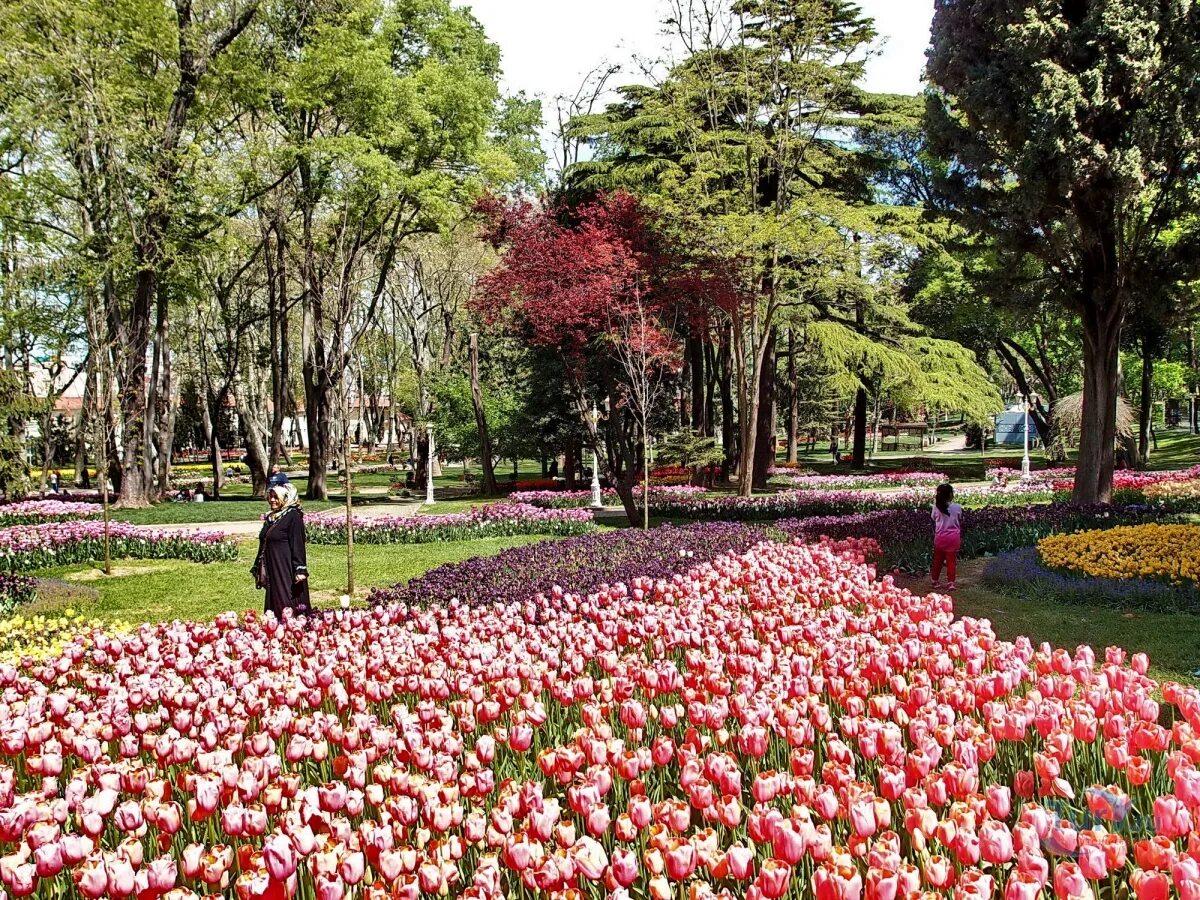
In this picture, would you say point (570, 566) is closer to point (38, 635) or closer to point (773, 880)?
point (38, 635)

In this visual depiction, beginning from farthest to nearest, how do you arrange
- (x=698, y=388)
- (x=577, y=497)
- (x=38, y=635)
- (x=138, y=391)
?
(x=698, y=388) < (x=577, y=497) < (x=138, y=391) < (x=38, y=635)

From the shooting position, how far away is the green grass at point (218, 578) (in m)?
10.2

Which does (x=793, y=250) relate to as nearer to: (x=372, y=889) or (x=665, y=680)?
(x=665, y=680)

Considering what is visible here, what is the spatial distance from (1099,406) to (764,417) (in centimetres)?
1235

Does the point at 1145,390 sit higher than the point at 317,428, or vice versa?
the point at 1145,390

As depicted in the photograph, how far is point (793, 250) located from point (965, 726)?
17687 millimetres

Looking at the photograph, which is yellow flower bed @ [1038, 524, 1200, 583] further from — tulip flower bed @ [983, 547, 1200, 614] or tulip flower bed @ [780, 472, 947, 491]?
tulip flower bed @ [780, 472, 947, 491]

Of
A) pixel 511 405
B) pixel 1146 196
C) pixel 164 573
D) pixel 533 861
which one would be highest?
pixel 1146 196

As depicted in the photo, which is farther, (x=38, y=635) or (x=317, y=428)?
(x=317, y=428)

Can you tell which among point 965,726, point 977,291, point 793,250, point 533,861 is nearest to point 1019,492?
point 977,291

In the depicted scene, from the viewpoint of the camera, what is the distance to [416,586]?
8.13 meters

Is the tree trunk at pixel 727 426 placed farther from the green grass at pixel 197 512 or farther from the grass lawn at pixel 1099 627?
the grass lawn at pixel 1099 627

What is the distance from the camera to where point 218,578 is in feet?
40.8

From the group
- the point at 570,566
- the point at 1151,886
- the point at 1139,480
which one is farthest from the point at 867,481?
the point at 1151,886
